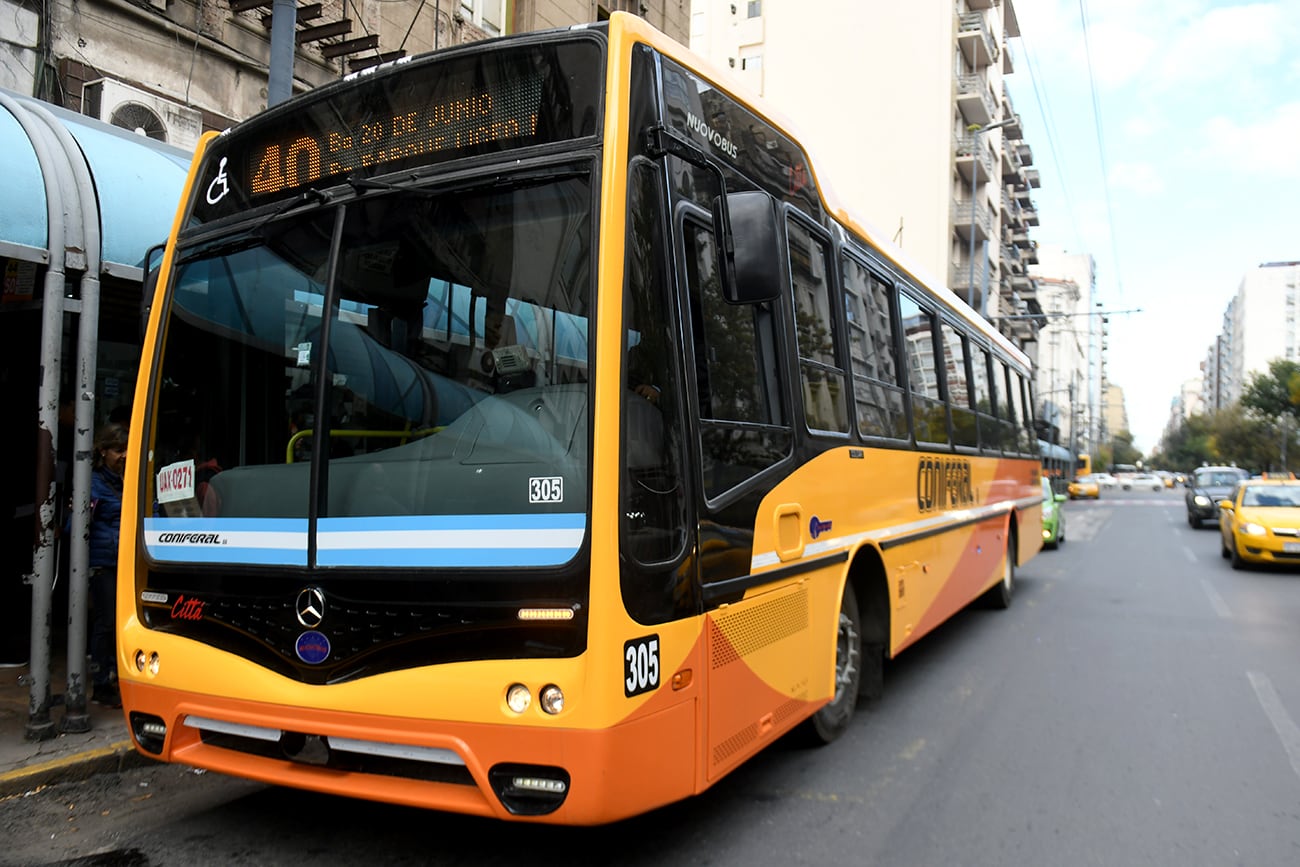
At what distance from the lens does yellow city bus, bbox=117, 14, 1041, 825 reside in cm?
333

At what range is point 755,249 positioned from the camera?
12.2 feet

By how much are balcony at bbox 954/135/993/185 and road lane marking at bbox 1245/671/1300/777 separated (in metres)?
41.0

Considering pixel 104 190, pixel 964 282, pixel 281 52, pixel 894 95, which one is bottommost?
pixel 104 190

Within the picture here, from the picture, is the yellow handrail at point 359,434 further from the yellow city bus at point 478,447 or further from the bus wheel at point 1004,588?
the bus wheel at point 1004,588

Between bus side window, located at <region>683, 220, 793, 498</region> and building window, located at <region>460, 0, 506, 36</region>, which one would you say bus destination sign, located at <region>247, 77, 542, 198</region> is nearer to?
bus side window, located at <region>683, 220, 793, 498</region>

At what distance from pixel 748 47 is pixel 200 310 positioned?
170ft

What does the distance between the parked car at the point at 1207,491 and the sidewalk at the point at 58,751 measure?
27.1m

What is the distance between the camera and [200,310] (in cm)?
436

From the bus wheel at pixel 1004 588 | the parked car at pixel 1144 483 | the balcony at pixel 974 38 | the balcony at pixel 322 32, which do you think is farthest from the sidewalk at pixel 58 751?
the parked car at pixel 1144 483

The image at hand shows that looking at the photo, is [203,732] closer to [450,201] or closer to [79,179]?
[450,201]

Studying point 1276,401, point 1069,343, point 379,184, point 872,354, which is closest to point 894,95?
point 1276,401

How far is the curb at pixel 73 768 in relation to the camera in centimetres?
476

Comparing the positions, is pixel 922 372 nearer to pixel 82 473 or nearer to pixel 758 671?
pixel 758 671

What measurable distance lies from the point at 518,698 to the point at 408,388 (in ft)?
3.99
